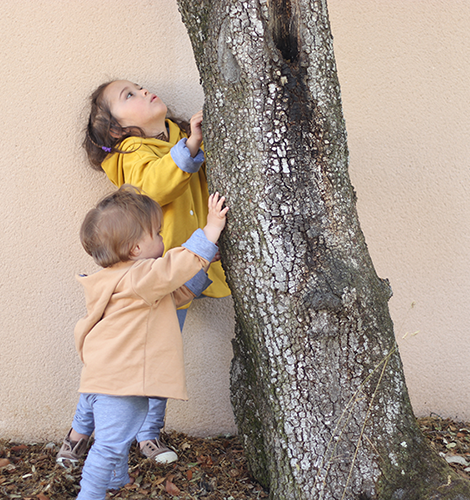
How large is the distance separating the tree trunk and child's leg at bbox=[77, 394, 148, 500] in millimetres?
582

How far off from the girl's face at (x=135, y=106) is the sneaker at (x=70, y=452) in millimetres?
1553

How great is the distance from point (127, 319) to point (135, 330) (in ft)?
0.18

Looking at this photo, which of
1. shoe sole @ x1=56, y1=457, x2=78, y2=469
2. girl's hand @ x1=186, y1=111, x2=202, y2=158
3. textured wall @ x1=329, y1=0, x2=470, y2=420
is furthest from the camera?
textured wall @ x1=329, y1=0, x2=470, y2=420

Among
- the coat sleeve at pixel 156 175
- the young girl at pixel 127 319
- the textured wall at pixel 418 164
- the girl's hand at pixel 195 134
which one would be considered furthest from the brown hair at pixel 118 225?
the textured wall at pixel 418 164

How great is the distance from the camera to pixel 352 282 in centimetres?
179

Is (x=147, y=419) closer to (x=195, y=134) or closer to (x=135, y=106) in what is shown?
(x=195, y=134)

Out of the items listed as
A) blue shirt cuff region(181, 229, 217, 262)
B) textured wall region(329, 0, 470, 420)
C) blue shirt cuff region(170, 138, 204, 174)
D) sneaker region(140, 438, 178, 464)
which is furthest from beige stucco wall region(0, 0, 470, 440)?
blue shirt cuff region(181, 229, 217, 262)

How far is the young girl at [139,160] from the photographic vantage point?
238 centimetres

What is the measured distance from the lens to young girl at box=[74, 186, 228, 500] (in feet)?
6.20

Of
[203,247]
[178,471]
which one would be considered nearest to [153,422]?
[178,471]

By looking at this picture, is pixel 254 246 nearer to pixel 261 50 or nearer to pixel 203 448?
pixel 261 50

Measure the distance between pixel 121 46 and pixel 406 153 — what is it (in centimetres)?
162

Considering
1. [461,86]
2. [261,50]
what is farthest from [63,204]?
[461,86]

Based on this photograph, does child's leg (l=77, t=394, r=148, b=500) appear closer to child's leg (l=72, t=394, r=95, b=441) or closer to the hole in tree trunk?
child's leg (l=72, t=394, r=95, b=441)
